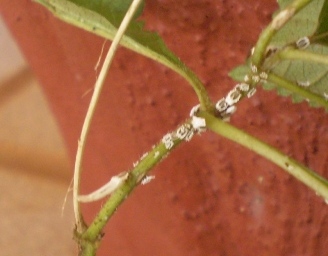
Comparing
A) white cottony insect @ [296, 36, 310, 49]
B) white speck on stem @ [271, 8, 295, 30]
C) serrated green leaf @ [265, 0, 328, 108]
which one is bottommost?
white speck on stem @ [271, 8, 295, 30]

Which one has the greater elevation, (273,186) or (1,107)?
(1,107)

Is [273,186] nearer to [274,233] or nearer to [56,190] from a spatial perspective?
[274,233]

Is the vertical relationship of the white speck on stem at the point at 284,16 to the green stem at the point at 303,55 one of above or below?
below

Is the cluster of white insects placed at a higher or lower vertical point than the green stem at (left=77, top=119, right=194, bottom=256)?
higher

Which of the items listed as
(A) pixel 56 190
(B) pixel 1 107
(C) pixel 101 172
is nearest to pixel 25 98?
(B) pixel 1 107

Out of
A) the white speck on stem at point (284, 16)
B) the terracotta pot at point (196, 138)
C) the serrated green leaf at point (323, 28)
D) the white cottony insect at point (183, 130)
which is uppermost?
the terracotta pot at point (196, 138)
